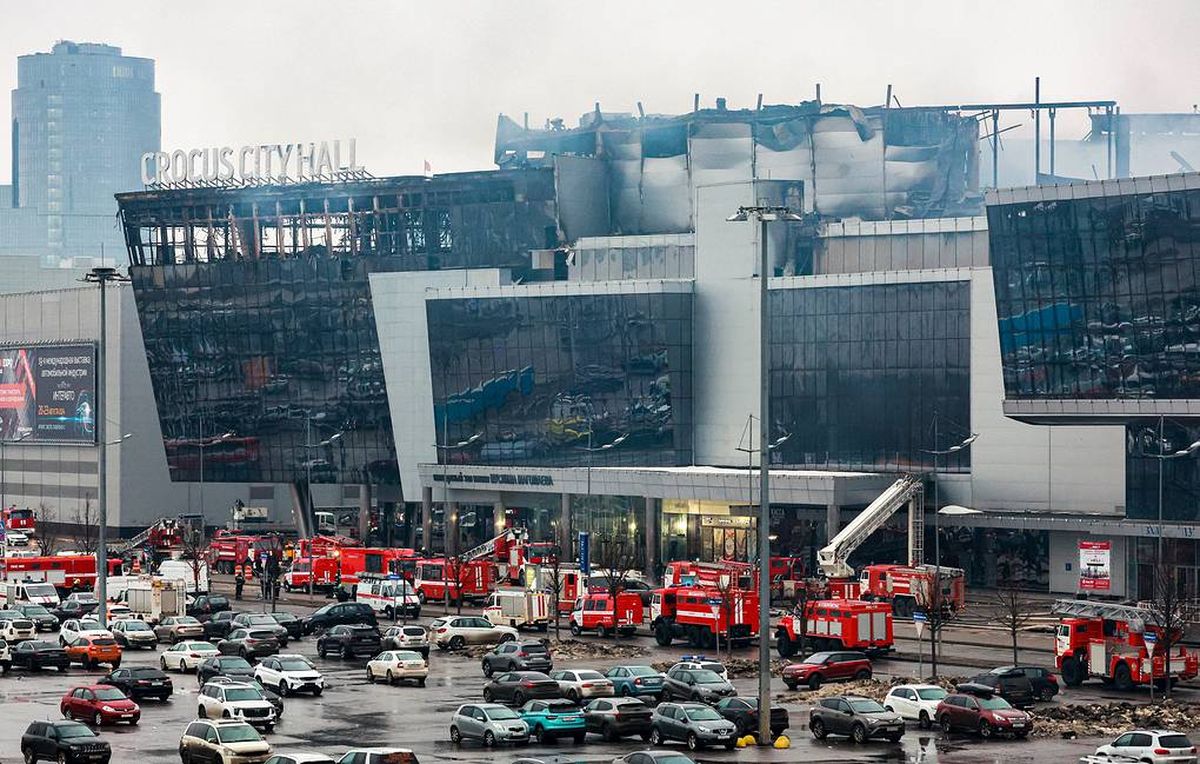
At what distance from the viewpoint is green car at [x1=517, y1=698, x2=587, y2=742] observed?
2552 inches

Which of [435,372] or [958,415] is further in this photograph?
[435,372]

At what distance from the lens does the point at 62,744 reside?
5794cm

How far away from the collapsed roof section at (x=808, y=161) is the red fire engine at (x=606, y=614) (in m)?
62.4

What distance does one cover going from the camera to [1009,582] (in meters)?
131

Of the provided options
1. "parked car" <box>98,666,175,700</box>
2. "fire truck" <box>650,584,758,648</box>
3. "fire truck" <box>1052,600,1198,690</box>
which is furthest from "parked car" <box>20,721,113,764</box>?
"fire truck" <box>1052,600,1198,690</box>

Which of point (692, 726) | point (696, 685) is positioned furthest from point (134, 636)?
point (692, 726)

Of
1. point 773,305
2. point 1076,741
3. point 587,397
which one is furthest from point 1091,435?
point 1076,741

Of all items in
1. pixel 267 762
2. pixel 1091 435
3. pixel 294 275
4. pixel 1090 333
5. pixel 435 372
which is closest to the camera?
pixel 267 762

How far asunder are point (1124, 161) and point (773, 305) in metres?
40.5

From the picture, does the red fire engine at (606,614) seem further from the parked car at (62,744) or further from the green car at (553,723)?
the parked car at (62,744)

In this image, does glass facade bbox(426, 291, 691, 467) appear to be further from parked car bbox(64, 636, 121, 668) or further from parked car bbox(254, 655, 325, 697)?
parked car bbox(254, 655, 325, 697)

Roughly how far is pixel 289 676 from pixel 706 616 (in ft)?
81.4

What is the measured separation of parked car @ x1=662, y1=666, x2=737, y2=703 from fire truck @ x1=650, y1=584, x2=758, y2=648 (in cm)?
1958

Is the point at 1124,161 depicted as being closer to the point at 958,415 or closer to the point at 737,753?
the point at 958,415
